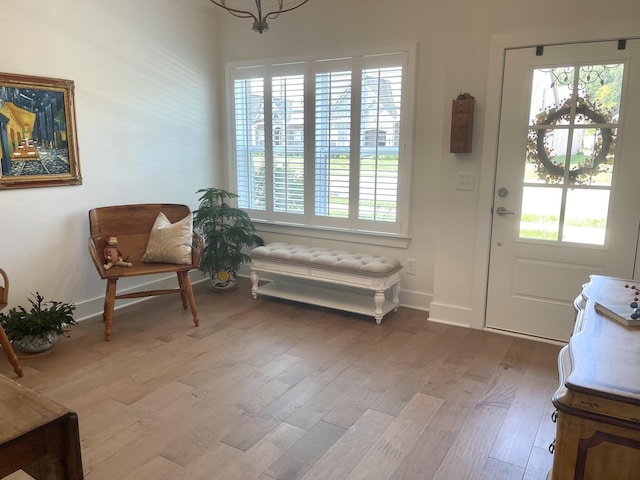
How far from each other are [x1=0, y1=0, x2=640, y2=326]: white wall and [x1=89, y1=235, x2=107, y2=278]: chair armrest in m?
0.25

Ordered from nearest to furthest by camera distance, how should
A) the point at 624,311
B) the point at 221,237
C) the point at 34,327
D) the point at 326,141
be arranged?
1. the point at 624,311
2. the point at 34,327
3. the point at 326,141
4. the point at 221,237

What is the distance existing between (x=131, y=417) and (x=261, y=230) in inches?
104

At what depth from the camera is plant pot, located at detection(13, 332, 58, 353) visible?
309cm

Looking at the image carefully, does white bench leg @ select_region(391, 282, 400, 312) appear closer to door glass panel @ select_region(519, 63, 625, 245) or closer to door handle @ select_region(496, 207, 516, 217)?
door handle @ select_region(496, 207, 516, 217)

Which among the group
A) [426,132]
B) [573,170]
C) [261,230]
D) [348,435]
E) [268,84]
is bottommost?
[348,435]

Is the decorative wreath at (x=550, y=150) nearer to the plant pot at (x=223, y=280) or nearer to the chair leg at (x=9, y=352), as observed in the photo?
the plant pot at (x=223, y=280)

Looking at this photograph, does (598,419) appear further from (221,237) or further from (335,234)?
(221,237)

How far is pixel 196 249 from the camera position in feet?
12.6

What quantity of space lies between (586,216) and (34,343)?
3719 mm

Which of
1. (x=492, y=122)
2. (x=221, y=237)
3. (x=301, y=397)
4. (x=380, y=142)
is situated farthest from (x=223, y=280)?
(x=492, y=122)

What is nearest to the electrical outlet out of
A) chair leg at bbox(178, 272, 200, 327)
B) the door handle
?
the door handle

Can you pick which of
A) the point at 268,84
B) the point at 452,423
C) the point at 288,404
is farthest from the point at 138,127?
the point at 452,423

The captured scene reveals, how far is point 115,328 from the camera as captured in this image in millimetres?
3652

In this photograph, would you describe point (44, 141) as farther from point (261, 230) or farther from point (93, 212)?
point (261, 230)
